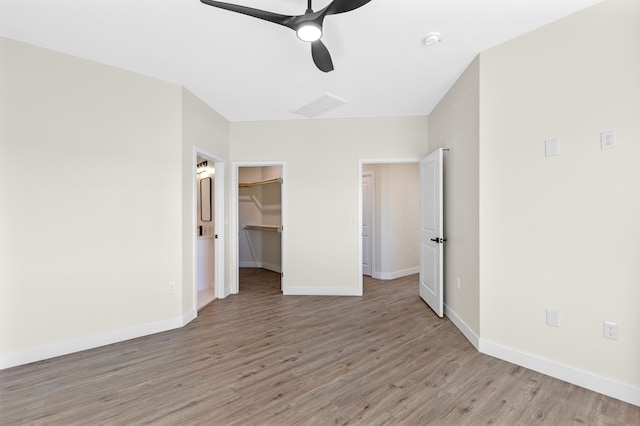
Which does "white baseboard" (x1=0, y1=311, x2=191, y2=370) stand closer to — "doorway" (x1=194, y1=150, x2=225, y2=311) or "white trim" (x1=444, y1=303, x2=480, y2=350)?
"doorway" (x1=194, y1=150, x2=225, y2=311)

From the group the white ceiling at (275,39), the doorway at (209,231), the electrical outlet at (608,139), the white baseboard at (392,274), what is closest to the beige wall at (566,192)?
the electrical outlet at (608,139)

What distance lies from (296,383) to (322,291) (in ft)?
7.32

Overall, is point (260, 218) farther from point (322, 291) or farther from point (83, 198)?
point (83, 198)

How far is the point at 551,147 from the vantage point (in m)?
2.18

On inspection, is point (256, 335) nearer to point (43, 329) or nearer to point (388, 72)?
point (43, 329)

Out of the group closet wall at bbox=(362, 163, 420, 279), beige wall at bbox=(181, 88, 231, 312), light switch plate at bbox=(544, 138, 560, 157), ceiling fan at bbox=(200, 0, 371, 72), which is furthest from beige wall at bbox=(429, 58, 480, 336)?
beige wall at bbox=(181, 88, 231, 312)

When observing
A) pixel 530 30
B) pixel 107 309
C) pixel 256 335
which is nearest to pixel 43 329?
pixel 107 309

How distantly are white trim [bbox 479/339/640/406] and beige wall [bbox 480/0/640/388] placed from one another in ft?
0.12

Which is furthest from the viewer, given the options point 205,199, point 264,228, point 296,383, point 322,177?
point 264,228

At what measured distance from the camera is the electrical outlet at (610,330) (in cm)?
193

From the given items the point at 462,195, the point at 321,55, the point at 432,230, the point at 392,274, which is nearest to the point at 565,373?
the point at 462,195

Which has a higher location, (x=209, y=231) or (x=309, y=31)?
(x=309, y=31)

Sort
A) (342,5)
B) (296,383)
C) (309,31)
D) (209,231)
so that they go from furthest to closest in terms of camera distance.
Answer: (209,231) → (296,383) → (309,31) → (342,5)

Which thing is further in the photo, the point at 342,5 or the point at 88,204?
the point at 88,204
